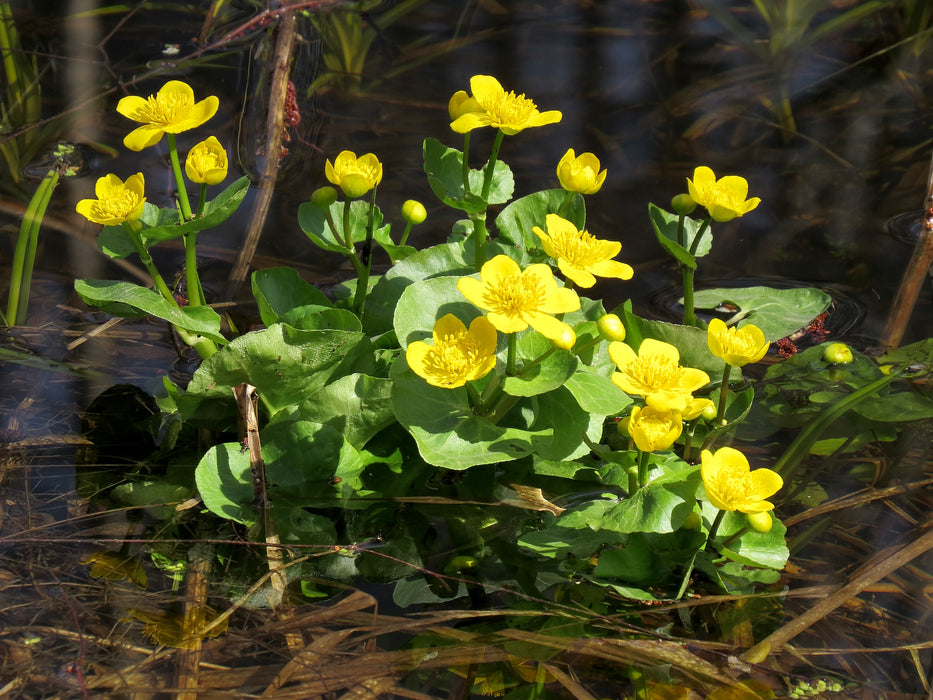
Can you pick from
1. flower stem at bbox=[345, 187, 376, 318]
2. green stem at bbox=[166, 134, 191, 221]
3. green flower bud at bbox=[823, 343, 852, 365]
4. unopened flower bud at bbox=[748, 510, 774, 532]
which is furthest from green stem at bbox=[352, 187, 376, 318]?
green flower bud at bbox=[823, 343, 852, 365]

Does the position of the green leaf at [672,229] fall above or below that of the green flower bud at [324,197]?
below

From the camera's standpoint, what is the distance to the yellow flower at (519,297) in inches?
65.2

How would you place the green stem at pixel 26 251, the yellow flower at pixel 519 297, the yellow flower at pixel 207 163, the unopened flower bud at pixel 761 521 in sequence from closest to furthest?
the yellow flower at pixel 519 297, the unopened flower bud at pixel 761 521, the yellow flower at pixel 207 163, the green stem at pixel 26 251

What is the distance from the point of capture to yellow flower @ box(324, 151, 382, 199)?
199 cm

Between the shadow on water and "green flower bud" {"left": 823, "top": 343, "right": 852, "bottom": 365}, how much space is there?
224 millimetres

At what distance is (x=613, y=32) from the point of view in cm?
372

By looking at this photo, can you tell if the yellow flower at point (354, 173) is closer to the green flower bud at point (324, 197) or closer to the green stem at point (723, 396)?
the green flower bud at point (324, 197)

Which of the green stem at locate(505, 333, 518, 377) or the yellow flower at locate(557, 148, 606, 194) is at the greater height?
the yellow flower at locate(557, 148, 606, 194)

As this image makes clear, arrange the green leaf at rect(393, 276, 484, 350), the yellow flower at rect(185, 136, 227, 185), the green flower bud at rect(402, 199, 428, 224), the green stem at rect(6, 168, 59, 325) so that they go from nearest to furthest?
the green leaf at rect(393, 276, 484, 350)
the yellow flower at rect(185, 136, 227, 185)
the green flower bud at rect(402, 199, 428, 224)
the green stem at rect(6, 168, 59, 325)

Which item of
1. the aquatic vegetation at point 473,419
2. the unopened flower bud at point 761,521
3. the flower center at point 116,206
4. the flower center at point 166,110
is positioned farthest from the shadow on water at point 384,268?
the flower center at point 166,110

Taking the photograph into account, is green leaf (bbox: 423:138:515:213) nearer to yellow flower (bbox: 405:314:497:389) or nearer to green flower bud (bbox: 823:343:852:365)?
yellow flower (bbox: 405:314:497:389)

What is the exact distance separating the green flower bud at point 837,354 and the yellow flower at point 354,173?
121cm

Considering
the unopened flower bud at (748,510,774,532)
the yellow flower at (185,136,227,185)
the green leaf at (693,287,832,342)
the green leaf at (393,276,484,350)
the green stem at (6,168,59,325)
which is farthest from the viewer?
the green stem at (6,168,59,325)

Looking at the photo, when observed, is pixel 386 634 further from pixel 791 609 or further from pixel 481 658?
pixel 791 609
